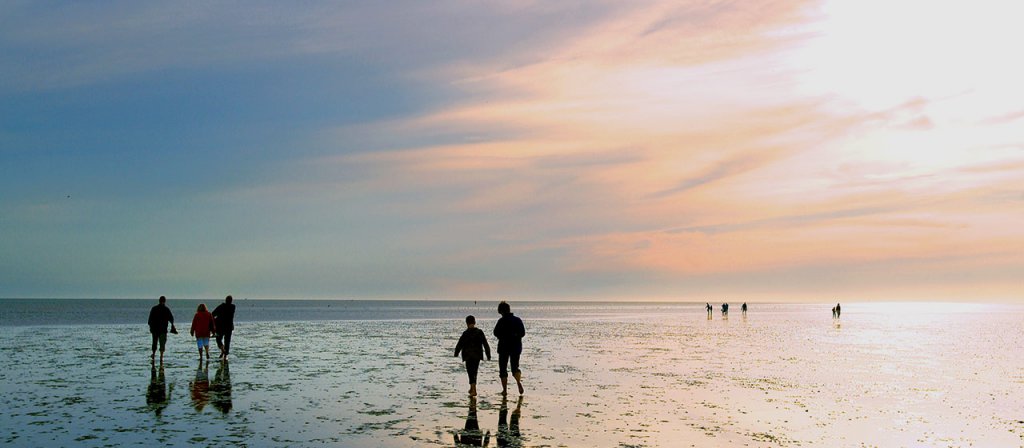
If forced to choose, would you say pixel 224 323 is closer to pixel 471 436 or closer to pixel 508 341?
pixel 508 341

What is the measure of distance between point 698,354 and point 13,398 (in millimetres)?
24211

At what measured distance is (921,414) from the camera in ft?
54.1

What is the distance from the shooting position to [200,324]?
26.3 metres

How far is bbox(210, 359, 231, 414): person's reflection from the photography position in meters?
16.3

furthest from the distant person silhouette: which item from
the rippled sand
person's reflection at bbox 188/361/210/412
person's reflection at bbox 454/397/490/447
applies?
person's reflection at bbox 454/397/490/447

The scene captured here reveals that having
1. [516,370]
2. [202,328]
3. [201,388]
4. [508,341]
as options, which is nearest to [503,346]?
[508,341]

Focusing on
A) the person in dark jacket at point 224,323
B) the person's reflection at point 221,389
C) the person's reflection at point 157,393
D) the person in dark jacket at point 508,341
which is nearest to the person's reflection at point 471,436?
the person in dark jacket at point 508,341

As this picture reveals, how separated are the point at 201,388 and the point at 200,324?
7.69 metres

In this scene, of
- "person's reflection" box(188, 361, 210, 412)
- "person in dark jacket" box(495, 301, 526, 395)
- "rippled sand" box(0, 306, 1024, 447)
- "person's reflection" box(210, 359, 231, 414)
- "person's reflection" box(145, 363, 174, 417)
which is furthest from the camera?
"person in dark jacket" box(495, 301, 526, 395)

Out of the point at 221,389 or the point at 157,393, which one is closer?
the point at 157,393

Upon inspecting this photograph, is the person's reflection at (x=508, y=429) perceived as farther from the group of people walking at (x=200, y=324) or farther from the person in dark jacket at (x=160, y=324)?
the person in dark jacket at (x=160, y=324)

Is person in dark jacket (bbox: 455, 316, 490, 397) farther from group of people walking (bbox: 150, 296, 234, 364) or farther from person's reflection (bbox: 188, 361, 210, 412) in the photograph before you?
group of people walking (bbox: 150, 296, 234, 364)

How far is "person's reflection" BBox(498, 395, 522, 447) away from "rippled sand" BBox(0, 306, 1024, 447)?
0.05 metres

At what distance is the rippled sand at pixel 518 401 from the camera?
13.3m
